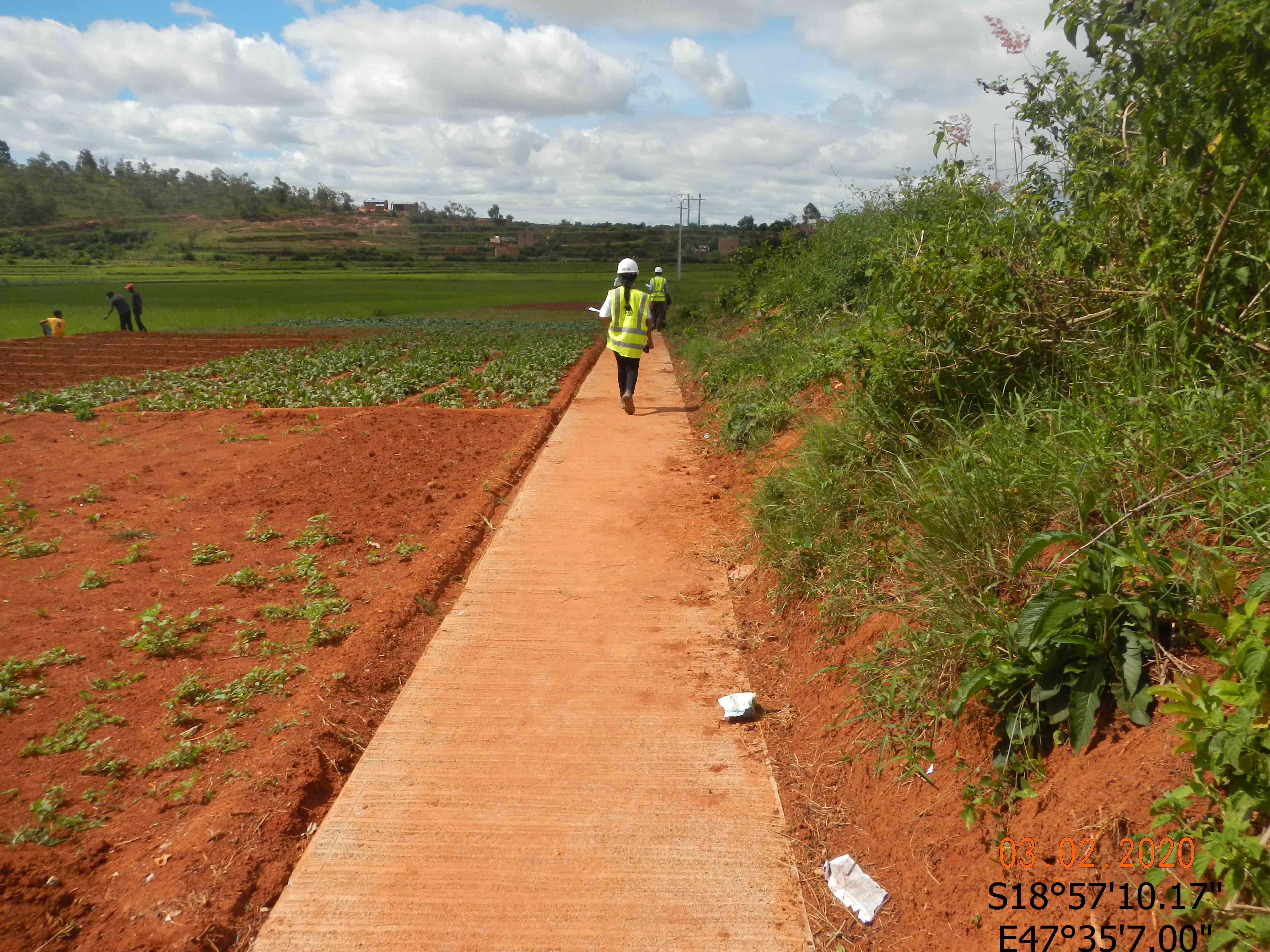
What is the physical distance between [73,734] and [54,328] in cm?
2648

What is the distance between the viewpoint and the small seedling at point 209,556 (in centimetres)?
617

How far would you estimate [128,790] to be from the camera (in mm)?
3525

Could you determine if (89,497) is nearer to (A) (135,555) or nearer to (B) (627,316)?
(A) (135,555)

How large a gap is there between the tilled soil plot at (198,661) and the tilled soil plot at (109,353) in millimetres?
9685

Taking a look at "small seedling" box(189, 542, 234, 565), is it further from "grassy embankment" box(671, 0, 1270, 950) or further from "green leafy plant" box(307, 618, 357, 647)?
"grassy embankment" box(671, 0, 1270, 950)

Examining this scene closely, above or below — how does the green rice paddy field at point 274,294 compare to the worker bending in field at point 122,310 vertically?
below

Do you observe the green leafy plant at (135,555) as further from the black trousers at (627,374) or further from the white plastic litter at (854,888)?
the black trousers at (627,374)

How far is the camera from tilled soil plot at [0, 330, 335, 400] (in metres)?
17.8

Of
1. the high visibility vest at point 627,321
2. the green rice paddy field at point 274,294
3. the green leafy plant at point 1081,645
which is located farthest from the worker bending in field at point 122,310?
the green leafy plant at point 1081,645

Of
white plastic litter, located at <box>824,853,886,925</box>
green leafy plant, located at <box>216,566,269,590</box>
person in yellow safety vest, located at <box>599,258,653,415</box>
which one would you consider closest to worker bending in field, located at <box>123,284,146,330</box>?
person in yellow safety vest, located at <box>599,258,653,415</box>

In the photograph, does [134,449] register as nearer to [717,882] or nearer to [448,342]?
[717,882]

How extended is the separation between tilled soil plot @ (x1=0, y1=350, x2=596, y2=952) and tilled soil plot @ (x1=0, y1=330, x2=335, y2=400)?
9685mm

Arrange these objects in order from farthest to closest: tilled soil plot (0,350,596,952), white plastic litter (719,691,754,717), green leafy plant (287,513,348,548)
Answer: green leafy plant (287,513,348,548), white plastic litter (719,691,754,717), tilled soil plot (0,350,596,952)

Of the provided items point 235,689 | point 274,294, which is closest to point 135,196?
point 274,294
